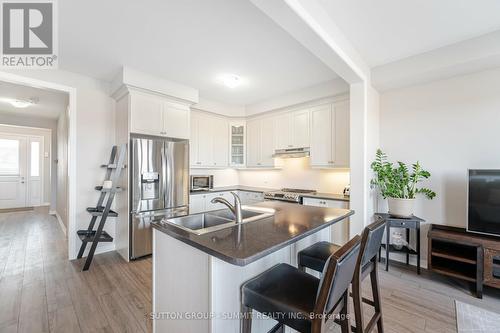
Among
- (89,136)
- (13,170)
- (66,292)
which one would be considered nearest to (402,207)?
(66,292)

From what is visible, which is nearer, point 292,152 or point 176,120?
point 176,120

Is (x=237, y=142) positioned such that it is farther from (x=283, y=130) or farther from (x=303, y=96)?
(x=303, y=96)

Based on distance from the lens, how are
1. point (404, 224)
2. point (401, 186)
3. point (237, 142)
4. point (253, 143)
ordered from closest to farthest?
point (404, 224) < point (401, 186) < point (253, 143) < point (237, 142)

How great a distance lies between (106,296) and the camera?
220 cm

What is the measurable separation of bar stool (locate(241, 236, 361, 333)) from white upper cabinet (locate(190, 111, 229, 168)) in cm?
331

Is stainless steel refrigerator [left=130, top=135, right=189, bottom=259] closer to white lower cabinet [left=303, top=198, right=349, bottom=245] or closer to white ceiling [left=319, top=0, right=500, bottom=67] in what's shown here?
white lower cabinet [left=303, top=198, right=349, bottom=245]

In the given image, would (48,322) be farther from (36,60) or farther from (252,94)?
(252,94)

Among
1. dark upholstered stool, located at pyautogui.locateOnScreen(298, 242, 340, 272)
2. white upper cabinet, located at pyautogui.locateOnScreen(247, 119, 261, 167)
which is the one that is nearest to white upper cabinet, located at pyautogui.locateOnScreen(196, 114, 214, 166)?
white upper cabinet, located at pyautogui.locateOnScreen(247, 119, 261, 167)

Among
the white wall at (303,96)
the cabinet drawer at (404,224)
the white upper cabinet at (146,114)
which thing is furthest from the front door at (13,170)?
the cabinet drawer at (404,224)

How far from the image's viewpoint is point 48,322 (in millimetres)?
1843

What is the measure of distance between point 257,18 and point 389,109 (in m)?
2.37

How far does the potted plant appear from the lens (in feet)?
9.02

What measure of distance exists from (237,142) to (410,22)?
3.48 m

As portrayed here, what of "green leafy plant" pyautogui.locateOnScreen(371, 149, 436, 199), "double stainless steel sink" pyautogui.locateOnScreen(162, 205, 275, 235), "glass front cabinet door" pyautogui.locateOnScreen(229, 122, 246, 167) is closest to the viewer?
"double stainless steel sink" pyautogui.locateOnScreen(162, 205, 275, 235)
